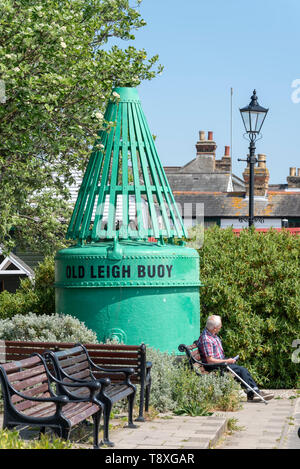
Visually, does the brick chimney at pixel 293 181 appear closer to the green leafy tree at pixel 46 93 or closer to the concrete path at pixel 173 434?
the green leafy tree at pixel 46 93

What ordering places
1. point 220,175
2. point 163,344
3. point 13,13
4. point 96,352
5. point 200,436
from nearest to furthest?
point 200,436 < point 96,352 < point 13,13 < point 163,344 < point 220,175

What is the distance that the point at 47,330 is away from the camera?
11.0 meters

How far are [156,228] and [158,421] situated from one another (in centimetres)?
363

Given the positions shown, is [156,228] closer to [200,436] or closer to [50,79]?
[50,79]

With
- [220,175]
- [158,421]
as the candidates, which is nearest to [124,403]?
[158,421]

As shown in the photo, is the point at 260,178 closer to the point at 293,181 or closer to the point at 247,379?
the point at 293,181

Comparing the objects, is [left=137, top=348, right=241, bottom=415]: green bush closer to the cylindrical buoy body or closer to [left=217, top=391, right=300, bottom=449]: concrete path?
[left=217, top=391, right=300, bottom=449]: concrete path

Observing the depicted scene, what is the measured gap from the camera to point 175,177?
56875mm

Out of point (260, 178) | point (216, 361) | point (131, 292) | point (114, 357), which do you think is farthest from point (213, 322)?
point (260, 178)

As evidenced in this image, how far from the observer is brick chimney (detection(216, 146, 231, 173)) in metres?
59.5

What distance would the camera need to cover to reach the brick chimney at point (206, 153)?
192 ft

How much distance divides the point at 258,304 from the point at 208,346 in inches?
111

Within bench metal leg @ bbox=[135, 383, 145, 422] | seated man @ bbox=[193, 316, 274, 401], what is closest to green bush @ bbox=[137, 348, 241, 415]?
seated man @ bbox=[193, 316, 274, 401]

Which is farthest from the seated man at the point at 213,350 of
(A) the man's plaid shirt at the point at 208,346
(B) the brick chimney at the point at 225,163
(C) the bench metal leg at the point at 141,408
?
(B) the brick chimney at the point at 225,163
